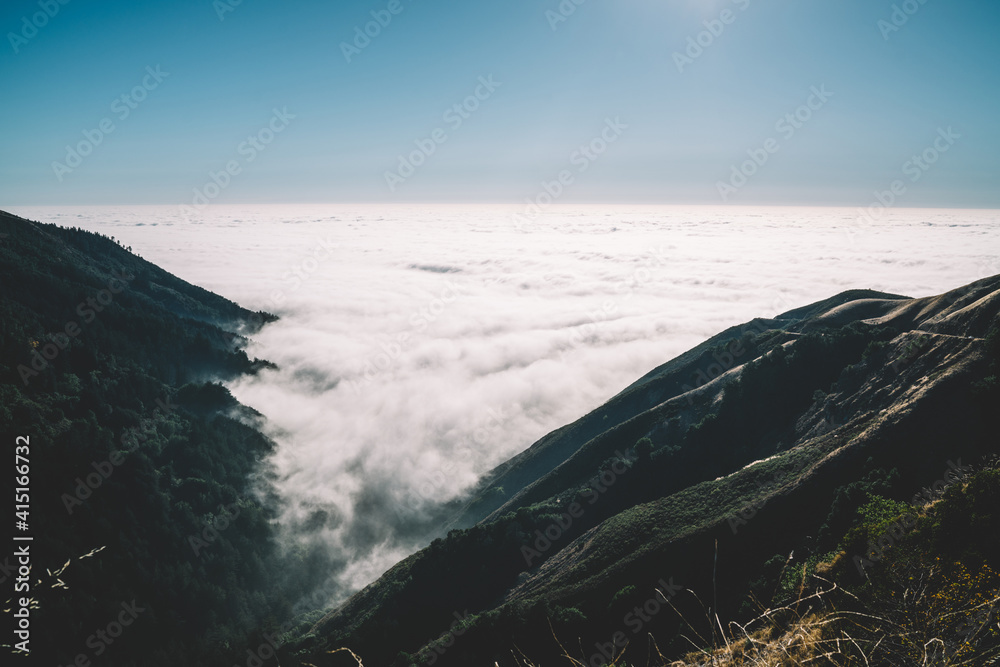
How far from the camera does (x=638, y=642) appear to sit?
141 feet

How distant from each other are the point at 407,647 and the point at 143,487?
303 ft

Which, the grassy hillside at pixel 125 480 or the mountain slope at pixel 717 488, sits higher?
the grassy hillside at pixel 125 480

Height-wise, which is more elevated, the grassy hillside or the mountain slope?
the grassy hillside

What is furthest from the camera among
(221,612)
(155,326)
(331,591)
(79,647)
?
(155,326)

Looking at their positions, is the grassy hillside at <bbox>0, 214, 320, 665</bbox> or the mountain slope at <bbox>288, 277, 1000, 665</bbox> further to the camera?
Answer: the grassy hillside at <bbox>0, 214, 320, 665</bbox>

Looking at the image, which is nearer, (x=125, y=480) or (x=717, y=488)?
(x=717, y=488)

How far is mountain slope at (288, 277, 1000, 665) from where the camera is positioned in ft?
154

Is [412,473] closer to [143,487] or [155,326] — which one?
[143,487]

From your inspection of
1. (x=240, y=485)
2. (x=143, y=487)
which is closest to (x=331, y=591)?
(x=240, y=485)

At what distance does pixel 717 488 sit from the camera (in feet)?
199

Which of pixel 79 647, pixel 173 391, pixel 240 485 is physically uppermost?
pixel 173 391

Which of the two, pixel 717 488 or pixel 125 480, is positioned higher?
pixel 125 480

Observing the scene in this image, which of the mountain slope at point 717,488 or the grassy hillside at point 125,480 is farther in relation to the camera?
the grassy hillside at point 125,480

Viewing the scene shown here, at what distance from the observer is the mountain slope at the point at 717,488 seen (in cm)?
4694
